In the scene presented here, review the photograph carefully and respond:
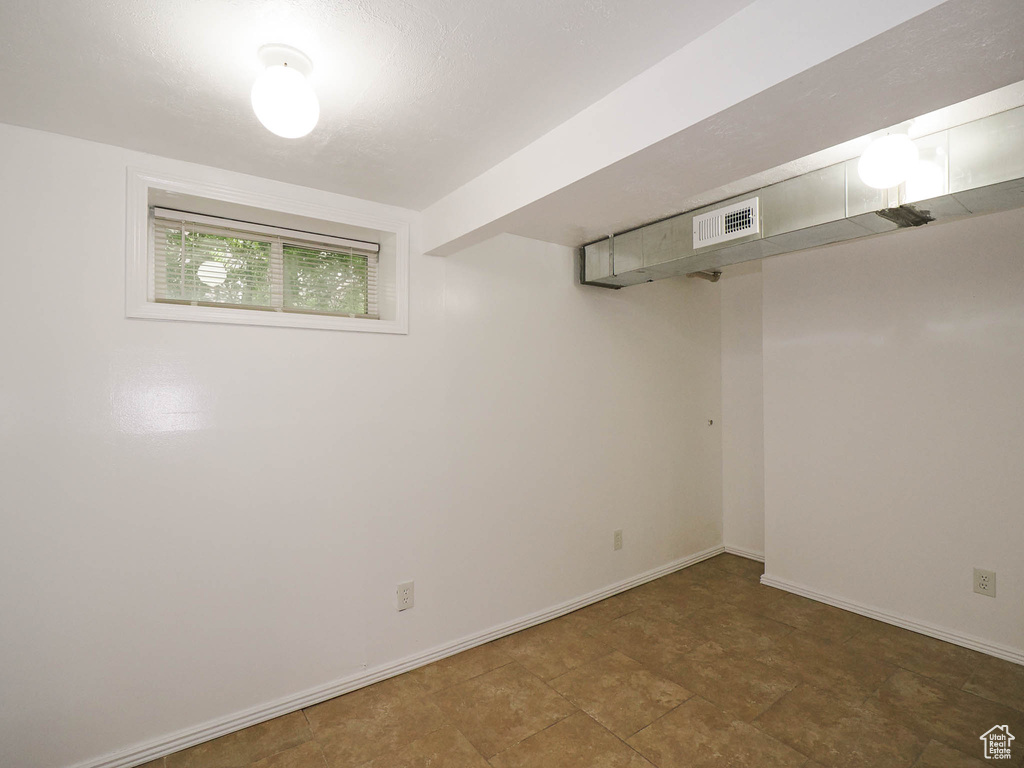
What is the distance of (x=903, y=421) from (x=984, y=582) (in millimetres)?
923

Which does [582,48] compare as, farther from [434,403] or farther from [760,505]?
[760,505]

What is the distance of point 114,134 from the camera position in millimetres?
1910

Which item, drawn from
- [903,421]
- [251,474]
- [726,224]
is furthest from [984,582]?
[251,474]

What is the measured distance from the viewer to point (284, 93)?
1.38 meters

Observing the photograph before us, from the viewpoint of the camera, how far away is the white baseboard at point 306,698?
1.98 meters

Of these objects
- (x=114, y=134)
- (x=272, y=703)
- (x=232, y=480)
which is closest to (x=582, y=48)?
(x=114, y=134)

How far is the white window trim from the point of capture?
6.66ft

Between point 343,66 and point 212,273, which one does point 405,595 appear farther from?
point 343,66

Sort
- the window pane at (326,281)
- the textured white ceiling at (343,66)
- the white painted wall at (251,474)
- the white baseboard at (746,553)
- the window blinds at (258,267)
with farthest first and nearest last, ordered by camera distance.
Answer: the white baseboard at (746,553), the window pane at (326,281), the window blinds at (258,267), the white painted wall at (251,474), the textured white ceiling at (343,66)

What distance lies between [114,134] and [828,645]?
412 cm

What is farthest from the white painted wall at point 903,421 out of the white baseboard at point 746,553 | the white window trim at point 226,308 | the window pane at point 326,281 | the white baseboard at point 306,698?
the window pane at point 326,281

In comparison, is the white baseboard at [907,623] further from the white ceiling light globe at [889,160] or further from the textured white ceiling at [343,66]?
the textured white ceiling at [343,66]

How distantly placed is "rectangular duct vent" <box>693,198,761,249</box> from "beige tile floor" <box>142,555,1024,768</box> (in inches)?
84.7

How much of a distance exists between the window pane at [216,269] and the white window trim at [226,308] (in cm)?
10
